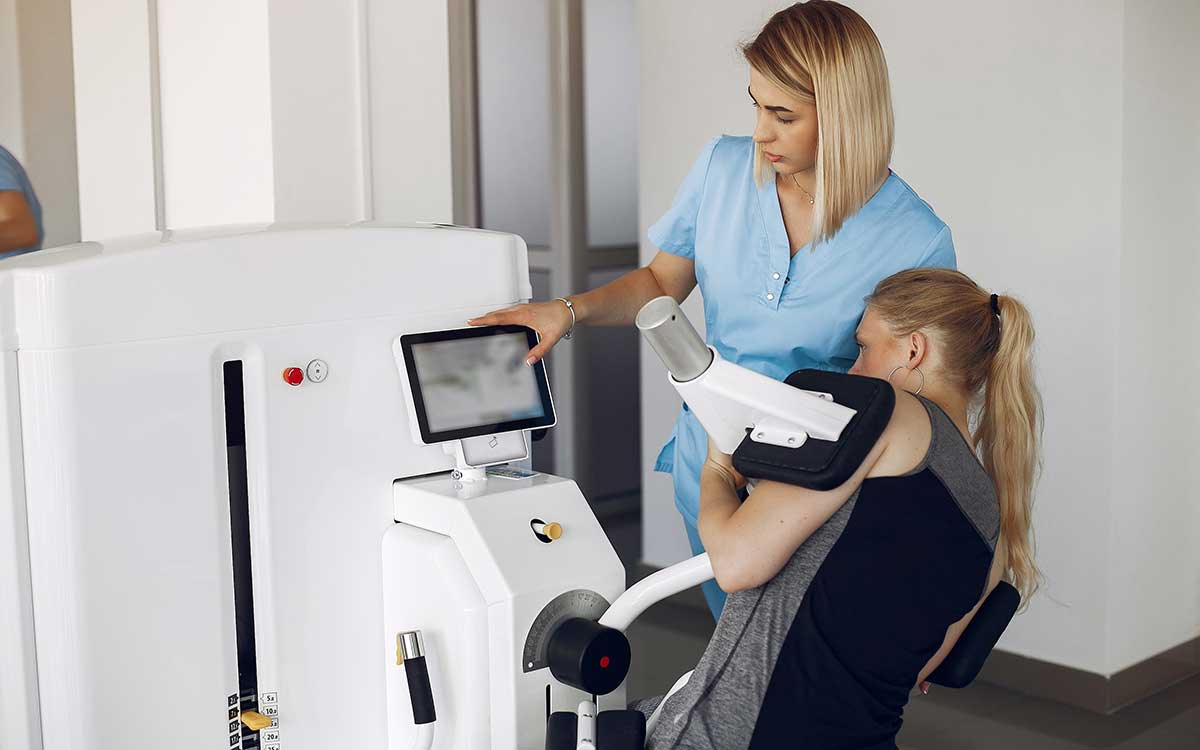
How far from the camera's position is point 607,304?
1.73 meters

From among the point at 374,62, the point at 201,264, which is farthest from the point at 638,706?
the point at 374,62

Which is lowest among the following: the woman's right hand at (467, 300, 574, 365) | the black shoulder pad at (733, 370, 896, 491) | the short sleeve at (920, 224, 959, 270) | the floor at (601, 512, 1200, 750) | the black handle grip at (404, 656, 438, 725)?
the floor at (601, 512, 1200, 750)

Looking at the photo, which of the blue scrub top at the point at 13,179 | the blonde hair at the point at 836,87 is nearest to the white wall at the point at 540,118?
the blue scrub top at the point at 13,179

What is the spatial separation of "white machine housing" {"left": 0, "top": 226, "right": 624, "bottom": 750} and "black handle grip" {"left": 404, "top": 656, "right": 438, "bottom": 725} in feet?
0.10

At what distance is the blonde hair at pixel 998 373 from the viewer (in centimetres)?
136

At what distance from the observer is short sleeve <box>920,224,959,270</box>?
1.70 metres

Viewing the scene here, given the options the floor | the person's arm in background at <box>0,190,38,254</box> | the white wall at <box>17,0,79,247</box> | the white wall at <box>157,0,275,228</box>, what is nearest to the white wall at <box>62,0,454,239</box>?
the white wall at <box>157,0,275,228</box>

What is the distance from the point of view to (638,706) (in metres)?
1.36

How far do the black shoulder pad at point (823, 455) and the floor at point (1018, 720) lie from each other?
5.90 feet

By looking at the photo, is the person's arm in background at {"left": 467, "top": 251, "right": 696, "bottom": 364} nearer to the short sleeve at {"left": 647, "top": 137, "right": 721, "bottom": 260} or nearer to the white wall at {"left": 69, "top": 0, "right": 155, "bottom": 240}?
the short sleeve at {"left": 647, "top": 137, "right": 721, "bottom": 260}

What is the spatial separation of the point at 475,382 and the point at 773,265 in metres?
0.64

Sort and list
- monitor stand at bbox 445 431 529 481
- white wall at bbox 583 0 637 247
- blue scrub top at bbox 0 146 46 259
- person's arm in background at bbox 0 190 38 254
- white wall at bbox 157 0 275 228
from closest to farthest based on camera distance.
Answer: monitor stand at bbox 445 431 529 481 < white wall at bbox 157 0 275 228 < person's arm in background at bbox 0 190 38 254 < blue scrub top at bbox 0 146 46 259 < white wall at bbox 583 0 637 247

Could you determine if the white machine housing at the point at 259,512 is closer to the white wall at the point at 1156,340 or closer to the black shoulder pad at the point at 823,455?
the black shoulder pad at the point at 823,455

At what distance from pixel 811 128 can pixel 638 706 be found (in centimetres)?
81
